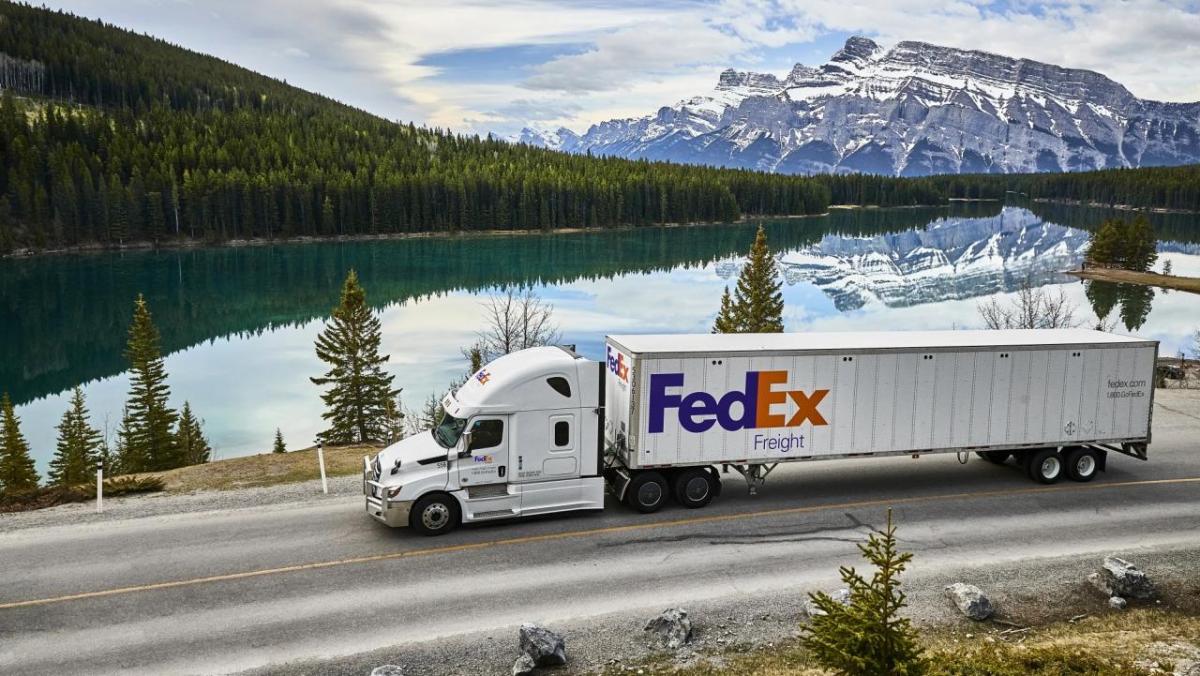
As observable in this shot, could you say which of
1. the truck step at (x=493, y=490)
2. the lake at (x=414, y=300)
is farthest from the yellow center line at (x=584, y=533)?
the lake at (x=414, y=300)

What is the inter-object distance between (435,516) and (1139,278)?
113842 mm

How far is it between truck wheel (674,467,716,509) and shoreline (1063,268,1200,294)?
4016 inches

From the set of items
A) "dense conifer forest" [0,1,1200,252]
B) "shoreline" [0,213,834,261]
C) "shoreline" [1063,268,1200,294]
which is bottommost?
"shoreline" [1063,268,1200,294]

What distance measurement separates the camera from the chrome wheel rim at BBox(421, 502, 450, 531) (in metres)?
18.8

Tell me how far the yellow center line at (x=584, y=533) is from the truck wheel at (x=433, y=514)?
74 cm

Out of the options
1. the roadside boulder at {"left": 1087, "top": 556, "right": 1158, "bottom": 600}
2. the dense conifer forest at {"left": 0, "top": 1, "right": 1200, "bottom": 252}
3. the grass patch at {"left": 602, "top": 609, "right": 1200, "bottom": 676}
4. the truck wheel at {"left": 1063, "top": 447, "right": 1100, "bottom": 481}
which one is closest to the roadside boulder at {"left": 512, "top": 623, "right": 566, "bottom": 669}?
the grass patch at {"left": 602, "top": 609, "right": 1200, "bottom": 676}

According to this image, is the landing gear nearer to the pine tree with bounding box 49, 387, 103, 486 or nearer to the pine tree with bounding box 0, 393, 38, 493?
the pine tree with bounding box 0, 393, 38, 493

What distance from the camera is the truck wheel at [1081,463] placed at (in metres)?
22.9

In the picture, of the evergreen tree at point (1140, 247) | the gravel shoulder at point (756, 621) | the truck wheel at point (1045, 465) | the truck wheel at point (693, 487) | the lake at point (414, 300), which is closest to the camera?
the gravel shoulder at point (756, 621)

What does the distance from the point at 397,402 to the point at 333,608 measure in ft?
115

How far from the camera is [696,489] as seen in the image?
809 inches

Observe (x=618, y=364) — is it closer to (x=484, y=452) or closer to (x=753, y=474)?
(x=484, y=452)

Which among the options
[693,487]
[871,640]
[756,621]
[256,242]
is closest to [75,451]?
[693,487]

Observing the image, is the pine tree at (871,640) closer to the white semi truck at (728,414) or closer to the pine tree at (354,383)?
the white semi truck at (728,414)
